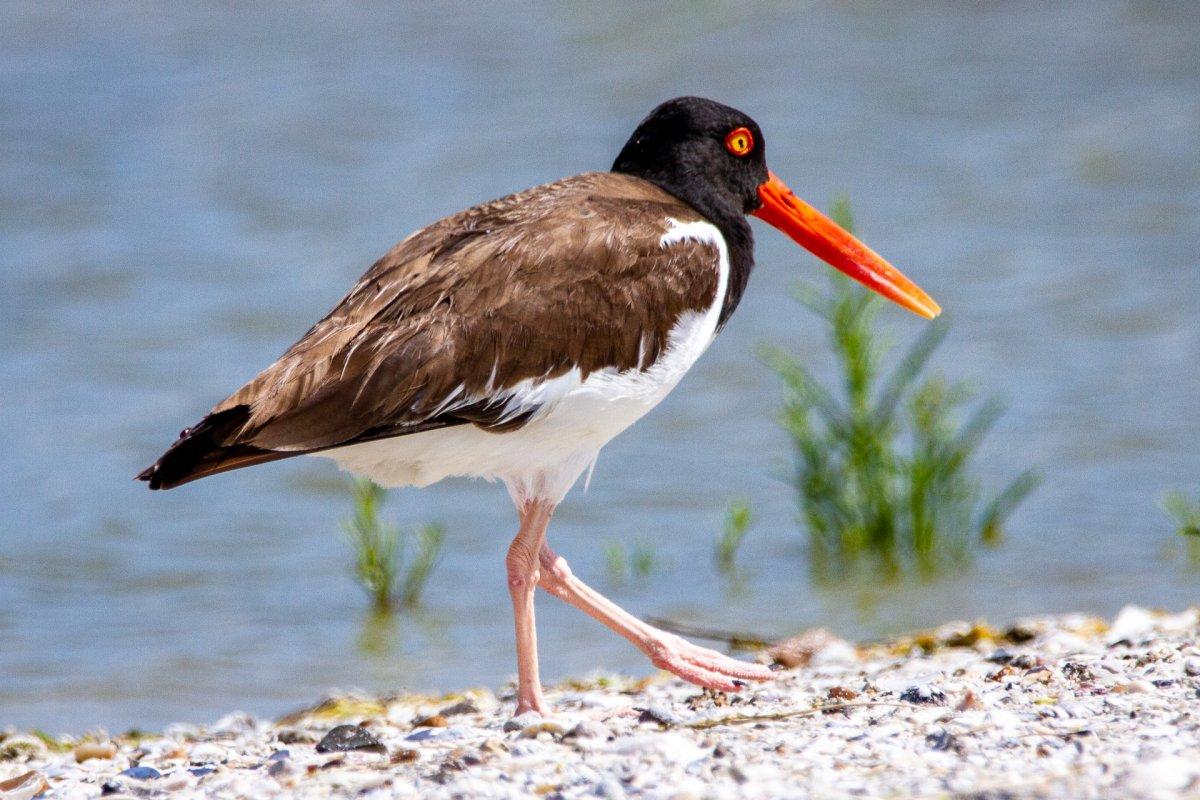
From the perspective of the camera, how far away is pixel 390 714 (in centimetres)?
571

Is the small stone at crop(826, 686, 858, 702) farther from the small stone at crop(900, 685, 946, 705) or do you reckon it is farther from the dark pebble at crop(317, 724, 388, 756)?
the dark pebble at crop(317, 724, 388, 756)

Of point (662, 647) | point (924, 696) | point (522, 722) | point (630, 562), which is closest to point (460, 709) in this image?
point (662, 647)

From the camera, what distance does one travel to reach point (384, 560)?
7.70 m

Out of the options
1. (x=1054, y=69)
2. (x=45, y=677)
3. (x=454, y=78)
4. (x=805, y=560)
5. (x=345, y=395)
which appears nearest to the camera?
(x=345, y=395)

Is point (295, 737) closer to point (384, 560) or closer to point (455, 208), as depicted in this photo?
point (384, 560)

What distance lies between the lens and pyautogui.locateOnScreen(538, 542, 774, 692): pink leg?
5.16 metres

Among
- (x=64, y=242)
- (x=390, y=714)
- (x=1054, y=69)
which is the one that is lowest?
(x=390, y=714)

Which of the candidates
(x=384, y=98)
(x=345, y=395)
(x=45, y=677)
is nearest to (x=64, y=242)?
(x=384, y=98)

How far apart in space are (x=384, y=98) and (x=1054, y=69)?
19.4 ft

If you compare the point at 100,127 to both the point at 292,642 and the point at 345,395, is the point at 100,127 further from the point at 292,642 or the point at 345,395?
the point at 345,395

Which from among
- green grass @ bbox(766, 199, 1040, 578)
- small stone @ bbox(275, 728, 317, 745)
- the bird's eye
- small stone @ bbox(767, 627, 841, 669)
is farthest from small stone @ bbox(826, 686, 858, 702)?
green grass @ bbox(766, 199, 1040, 578)

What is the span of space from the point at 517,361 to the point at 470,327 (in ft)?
0.57

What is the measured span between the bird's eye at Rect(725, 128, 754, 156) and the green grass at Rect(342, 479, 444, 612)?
8.62 feet

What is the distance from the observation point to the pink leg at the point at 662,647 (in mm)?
5164
